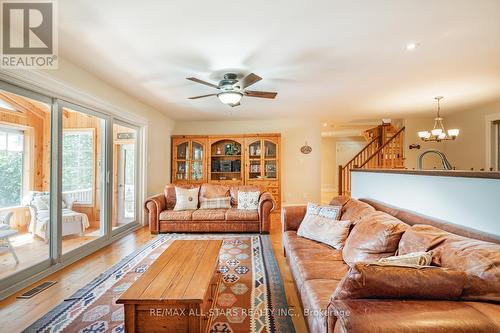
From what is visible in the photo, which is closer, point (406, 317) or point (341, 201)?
point (406, 317)

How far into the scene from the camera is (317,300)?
1.38 meters

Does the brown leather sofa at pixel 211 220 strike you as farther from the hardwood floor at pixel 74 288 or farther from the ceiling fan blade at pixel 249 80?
the ceiling fan blade at pixel 249 80

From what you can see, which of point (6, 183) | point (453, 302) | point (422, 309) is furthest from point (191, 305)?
point (6, 183)

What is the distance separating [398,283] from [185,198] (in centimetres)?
378

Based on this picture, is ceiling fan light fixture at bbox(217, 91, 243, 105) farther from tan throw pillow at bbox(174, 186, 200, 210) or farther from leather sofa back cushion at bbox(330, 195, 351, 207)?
tan throw pillow at bbox(174, 186, 200, 210)

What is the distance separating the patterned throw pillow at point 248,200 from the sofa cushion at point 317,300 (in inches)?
103

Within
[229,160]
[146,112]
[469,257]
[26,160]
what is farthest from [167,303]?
[229,160]

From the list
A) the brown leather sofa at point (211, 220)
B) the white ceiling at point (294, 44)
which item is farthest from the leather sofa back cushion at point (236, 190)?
the white ceiling at point (294, 44)

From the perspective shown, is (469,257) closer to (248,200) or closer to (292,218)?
(292,218)

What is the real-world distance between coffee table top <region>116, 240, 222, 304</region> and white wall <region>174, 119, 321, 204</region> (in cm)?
423

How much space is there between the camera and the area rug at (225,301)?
67.9 inches

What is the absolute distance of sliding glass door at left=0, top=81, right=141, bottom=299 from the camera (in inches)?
91.3

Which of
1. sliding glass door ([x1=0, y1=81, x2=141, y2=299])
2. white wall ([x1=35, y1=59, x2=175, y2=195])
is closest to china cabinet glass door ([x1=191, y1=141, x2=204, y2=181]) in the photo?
white wall ([x1=35, y1=59, x2=175, y2=195])

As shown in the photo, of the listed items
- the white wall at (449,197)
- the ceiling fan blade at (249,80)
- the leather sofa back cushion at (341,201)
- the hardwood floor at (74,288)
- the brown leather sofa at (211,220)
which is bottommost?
the hardwood floor at (74,288)
